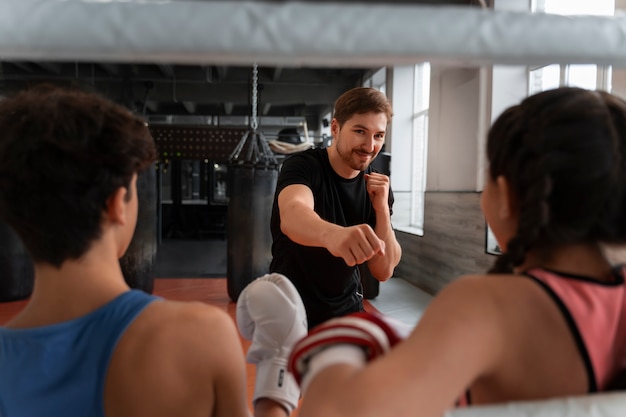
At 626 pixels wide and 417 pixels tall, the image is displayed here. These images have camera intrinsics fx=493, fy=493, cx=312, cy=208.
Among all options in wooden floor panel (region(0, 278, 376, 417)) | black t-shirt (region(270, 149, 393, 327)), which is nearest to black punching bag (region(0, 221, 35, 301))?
wooden floor panel (region(0, 278, 376, 417))

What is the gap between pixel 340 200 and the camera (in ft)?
5.50

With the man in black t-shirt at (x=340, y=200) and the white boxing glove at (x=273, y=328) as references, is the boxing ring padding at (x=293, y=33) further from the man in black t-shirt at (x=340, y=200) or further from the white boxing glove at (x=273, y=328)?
the man in black t-shirt at (x=340, y=200)

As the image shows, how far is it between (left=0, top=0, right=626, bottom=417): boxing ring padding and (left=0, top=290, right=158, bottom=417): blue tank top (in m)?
0.34

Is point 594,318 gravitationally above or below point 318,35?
below

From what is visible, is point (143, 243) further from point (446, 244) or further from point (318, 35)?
point (318, 35)

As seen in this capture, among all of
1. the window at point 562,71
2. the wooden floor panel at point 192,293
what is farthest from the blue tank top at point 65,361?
the wooden floor panel at point 192,293

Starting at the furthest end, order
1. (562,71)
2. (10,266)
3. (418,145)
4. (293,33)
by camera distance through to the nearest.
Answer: (418,145), (10,266), (562,71), (293,33)

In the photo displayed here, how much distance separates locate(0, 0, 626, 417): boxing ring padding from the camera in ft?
1.57

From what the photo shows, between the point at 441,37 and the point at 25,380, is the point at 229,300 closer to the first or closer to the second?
the point at 25,380

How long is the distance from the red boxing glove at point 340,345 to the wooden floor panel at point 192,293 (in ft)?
12.0

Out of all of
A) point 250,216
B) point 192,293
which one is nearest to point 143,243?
point 192,293

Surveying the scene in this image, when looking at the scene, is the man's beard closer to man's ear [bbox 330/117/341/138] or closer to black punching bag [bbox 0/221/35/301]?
man's ear [bbox 330/117/341/138]

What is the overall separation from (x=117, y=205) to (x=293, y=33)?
37 cm

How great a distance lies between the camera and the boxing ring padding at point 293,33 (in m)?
0.48
